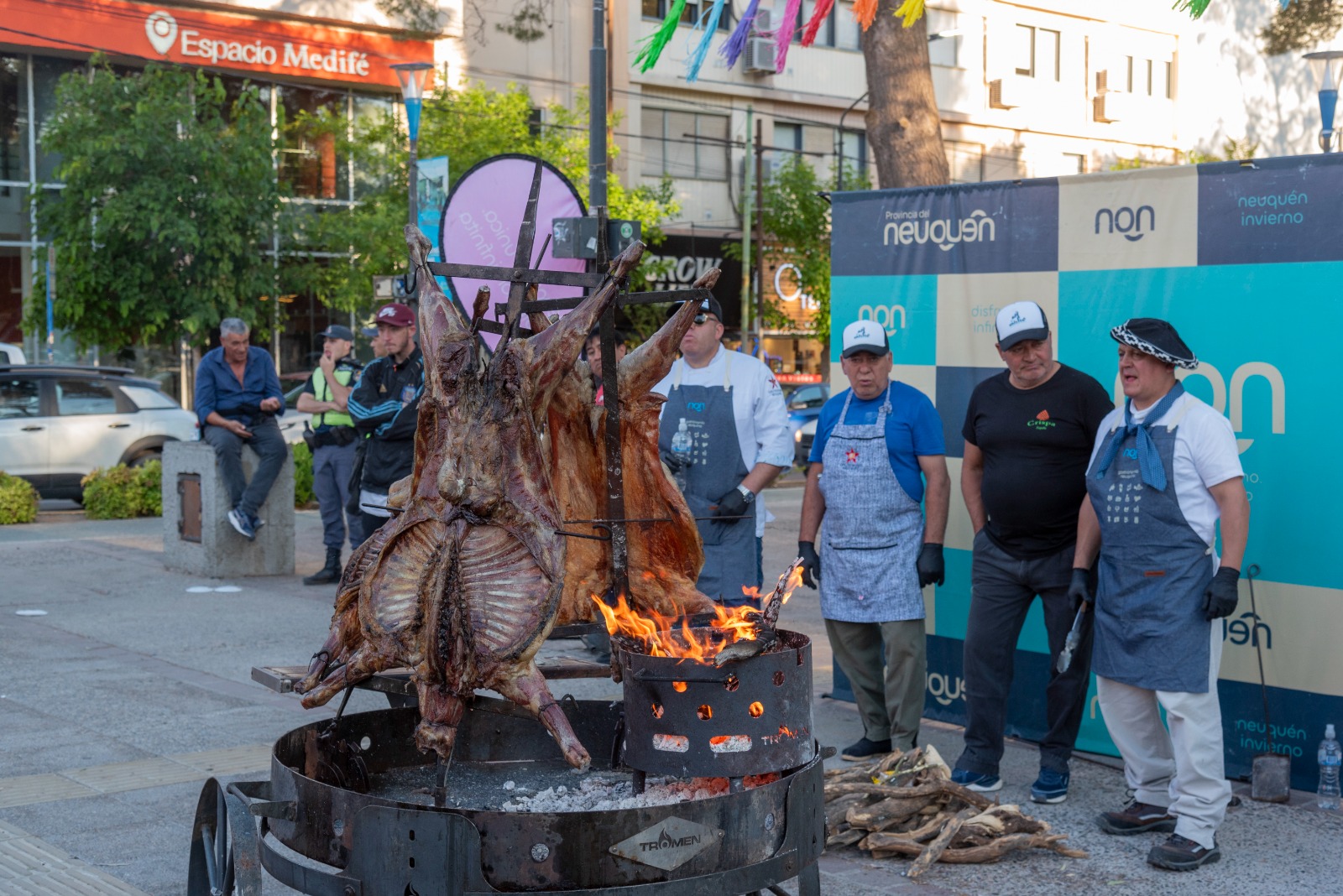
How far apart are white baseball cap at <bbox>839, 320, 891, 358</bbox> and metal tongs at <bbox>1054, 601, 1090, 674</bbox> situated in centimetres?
138

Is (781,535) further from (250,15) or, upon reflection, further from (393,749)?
(250,15)

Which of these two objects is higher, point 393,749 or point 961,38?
point 961,38

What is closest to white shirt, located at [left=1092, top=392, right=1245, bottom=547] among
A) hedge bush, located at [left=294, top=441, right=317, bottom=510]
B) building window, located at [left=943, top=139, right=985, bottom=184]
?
hedge bush, located at [left=294, top=441, right=317, bottom=510]

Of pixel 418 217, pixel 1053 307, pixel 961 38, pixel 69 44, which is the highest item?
pixel 961 38

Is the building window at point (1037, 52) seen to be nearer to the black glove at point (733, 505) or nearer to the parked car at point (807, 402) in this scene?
the parked car at point (807, 402)

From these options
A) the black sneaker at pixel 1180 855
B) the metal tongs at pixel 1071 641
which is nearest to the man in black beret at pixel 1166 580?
the black sneaker at pixel 1180 855

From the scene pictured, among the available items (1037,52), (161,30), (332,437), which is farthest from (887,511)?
(1037,52)

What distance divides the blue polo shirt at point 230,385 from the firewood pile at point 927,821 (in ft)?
24.0

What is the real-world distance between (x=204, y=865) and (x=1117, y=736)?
3.37 meters

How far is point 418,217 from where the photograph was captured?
16984 mm

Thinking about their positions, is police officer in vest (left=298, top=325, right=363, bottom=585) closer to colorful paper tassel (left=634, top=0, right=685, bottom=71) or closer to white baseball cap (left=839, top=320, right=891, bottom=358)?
colorful paper tassel (left=634, top=0, right=685, bottom=71)

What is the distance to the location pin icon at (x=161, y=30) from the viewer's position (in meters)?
Answer: 25.1

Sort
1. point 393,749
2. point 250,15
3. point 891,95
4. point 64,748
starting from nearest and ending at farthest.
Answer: point 393,749 → point 64,748 → point 891,95 → point 250,15

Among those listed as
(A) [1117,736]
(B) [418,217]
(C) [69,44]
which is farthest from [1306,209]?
(C) [69,44]
